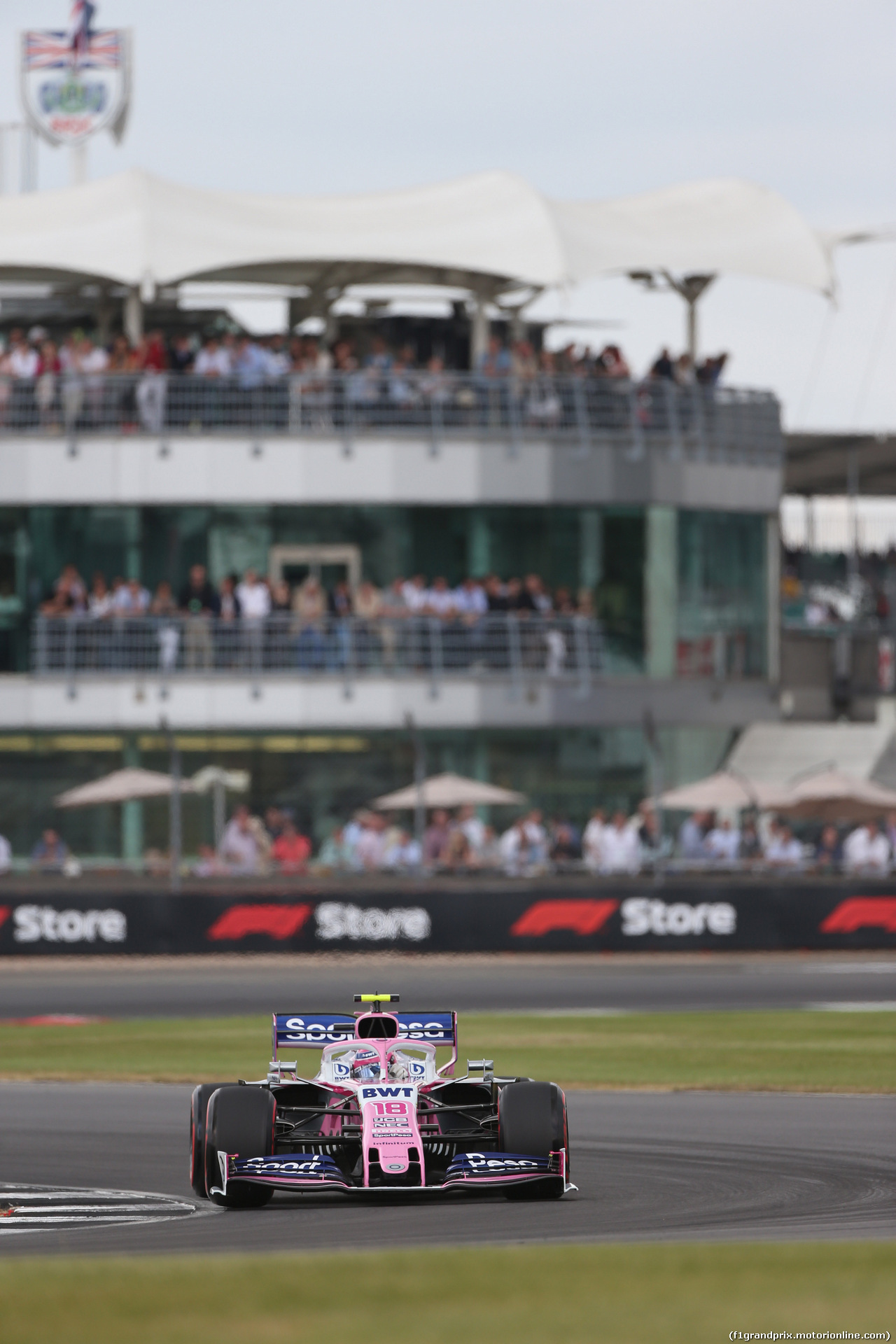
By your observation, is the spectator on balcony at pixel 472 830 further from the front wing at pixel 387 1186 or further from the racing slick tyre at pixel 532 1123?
the front wing at pixel 387 1186

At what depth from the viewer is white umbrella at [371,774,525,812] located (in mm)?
34219

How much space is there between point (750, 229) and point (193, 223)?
1006 centimetres

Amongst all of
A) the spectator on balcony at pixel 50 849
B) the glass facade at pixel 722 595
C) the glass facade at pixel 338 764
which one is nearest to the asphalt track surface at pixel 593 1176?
the spectator on balcony at pixel 50 849

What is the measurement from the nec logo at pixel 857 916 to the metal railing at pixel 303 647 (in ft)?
25.7

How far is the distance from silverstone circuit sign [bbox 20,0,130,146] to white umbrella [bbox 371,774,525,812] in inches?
636

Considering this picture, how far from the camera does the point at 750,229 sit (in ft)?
135

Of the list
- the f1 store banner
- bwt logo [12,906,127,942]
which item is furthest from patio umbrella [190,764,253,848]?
bwt logo [12,906,127,942]

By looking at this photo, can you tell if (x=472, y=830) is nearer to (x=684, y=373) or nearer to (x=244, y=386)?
(x=244, y=386)

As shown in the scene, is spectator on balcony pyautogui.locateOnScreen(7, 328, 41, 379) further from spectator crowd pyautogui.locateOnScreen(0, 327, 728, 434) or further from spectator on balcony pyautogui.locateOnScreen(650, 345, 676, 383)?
spectator on balcony pyautogui.locateOnScreen(650, 345, 676, 383)

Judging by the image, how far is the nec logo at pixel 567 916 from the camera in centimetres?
3083

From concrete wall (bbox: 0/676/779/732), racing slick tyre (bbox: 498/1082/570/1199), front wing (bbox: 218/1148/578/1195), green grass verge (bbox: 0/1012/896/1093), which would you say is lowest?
green grass verge (bbox: 0/1012/896/1093)

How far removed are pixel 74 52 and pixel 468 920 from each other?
2139 centimetres

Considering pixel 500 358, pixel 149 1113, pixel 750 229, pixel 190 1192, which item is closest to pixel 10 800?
pixel 500 358

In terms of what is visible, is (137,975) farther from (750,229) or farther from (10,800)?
(750,229)
